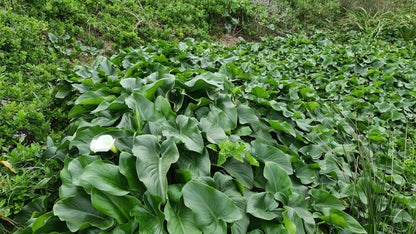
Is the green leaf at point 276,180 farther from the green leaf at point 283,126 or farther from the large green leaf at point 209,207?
the green leaf at point 283,126

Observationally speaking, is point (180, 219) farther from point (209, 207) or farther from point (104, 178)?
point (104, 178)

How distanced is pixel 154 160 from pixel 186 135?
29 centimetres

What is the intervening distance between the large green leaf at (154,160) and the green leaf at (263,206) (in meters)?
0.48

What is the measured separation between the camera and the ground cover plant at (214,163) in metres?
1.19

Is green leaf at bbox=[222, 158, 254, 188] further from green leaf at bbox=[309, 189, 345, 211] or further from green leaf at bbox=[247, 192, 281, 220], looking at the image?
green leaf at bbox=[309, 189, 345, 211]

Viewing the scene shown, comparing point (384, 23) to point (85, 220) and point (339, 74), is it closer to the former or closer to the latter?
point (339, 74)

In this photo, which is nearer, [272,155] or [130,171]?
[130,171]

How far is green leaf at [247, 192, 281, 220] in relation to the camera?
1298mm

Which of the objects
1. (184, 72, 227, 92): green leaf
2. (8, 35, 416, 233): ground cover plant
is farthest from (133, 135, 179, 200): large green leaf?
(184, 72, 227, 92): green leaf

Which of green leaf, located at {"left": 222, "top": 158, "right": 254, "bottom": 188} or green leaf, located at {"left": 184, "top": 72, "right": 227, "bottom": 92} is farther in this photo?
green leaf, located at {"left": 184, "top": 72, "right": 227, "bottom": 92}

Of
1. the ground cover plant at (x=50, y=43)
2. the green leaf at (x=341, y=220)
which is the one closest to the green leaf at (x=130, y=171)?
the ground cover plant at (x=50, y=43)

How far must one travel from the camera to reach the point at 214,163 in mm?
1585

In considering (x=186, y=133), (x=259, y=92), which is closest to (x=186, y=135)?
(x=186, y=133)

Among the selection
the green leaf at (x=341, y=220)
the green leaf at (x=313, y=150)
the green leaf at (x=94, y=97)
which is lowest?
the green leaf at (x=313, y=150)
